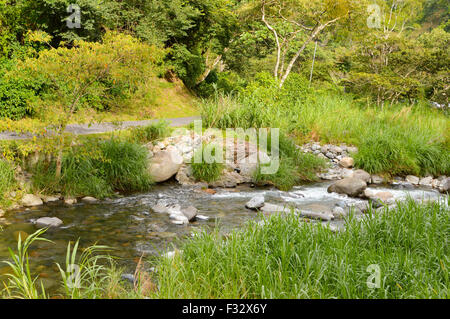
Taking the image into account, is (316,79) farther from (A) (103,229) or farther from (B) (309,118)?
(A) (103,229)

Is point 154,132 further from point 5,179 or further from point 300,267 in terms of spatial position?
point 300,267

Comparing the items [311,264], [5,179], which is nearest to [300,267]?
[311,264]

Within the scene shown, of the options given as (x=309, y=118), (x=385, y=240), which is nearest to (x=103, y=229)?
(x=385, y=240)

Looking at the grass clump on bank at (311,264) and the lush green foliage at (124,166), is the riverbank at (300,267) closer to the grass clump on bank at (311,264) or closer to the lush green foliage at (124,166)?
the grass clump on bank at (311,264)

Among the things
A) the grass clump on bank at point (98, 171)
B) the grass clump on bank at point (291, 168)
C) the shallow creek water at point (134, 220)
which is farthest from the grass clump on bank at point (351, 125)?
the grass clump on bank at point (98, 171)

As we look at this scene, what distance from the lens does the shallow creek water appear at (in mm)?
5238

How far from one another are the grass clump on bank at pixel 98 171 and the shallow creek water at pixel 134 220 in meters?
0.45

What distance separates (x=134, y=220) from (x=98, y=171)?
212 cm

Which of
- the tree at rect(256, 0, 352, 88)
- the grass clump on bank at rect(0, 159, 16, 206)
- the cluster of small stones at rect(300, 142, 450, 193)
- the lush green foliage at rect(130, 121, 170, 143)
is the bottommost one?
the cluster of small stones at rect(300, 142, 450, 193)

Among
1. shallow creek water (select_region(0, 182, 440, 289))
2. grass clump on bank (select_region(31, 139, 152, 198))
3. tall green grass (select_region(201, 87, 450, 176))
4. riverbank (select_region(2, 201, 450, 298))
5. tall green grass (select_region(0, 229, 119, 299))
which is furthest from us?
tall green grass (select_region(201, 87, 450, 176))

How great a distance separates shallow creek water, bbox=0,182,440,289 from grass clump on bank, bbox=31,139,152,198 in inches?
17.7

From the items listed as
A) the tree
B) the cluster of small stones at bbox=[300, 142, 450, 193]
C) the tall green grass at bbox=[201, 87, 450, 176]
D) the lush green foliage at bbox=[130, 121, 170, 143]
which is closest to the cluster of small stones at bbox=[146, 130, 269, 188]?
the lush green foliage at bbox=[130, 121, 170, 143]

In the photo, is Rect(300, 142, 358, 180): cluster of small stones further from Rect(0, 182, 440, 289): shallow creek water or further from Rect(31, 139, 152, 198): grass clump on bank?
Rect(31, 139, 152, 198): grass clump on bank

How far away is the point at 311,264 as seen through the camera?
3527mm
